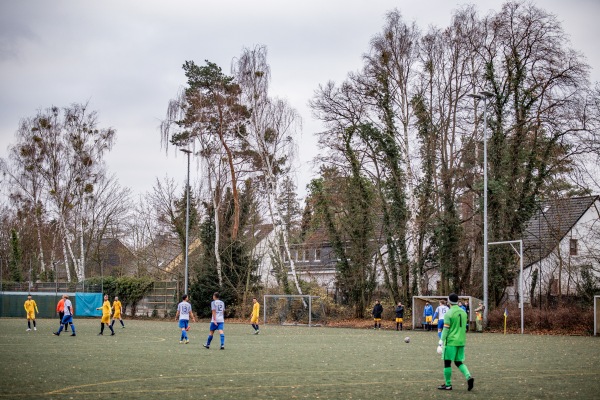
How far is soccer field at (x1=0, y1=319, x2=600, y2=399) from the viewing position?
39.4 ft

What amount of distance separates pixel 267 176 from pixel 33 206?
79.6ft

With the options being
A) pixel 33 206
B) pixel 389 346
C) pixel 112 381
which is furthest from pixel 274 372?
pixel 33 206

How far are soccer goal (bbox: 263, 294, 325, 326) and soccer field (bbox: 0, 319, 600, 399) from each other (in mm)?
20934

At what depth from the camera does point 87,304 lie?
52469mm

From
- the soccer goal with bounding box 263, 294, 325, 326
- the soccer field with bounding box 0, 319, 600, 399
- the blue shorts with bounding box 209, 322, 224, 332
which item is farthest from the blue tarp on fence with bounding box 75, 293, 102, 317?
the blue shorts with bounding box 209, 322, 224, 332

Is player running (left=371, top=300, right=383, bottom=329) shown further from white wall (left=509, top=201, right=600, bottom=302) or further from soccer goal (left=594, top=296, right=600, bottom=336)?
soccer goal (left=594, top=296, right=600, bottom=336)

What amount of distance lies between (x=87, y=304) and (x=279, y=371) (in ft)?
132

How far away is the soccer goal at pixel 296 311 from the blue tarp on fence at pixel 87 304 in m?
14.4

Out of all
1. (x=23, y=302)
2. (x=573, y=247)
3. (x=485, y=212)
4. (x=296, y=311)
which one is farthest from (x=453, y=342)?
(x=23, y=302)

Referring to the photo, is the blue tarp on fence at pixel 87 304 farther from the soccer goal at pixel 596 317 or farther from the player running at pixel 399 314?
the soccer goal at pixel 596 317

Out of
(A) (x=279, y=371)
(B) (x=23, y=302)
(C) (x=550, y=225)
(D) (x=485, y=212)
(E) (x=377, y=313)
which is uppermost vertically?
(D) (x=485, y=212)

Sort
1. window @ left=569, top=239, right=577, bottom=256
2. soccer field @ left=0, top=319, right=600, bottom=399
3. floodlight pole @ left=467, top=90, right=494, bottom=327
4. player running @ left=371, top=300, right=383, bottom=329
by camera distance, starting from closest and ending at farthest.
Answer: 1. soccer field @ left=0, top=319, right=600, bottom=399
2. floodlight pole @ left=467, top=90, right=494, bottom=327
3. player running @ left=371, top=300, right=383, bottom=329
4. window @ left=569, top=239, right=577, bottom=256

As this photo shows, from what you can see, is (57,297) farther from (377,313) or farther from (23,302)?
(377,313)

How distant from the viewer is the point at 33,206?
60.9 metres
